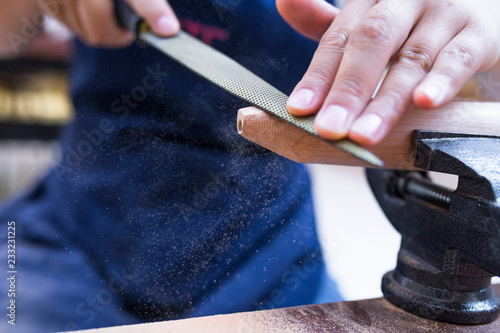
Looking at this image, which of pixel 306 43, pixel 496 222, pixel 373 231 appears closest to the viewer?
pixel 496 222

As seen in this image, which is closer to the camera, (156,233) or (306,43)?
(156,233)

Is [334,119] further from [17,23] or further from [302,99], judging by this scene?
[17,23]

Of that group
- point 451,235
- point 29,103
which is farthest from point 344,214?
point 29,103

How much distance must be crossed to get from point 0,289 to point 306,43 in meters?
0.53

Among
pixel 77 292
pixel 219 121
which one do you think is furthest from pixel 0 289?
pixel 219 121

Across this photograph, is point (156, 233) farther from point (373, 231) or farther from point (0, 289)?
A: point (373, 231)

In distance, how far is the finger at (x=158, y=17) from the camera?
0.48 meters

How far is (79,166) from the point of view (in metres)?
0.62

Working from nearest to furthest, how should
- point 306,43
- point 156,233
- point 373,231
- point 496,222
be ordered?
point 496,222, point 156,233, point 306,43, point 373,231

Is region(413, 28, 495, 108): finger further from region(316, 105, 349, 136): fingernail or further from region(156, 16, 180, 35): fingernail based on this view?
region(156, 16, 180, 35): fingernail

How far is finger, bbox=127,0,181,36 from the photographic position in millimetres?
477

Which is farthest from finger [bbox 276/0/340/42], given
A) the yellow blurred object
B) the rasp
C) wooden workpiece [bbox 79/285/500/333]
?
the yellow blurred object

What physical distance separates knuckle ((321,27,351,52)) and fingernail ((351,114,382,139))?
114mm

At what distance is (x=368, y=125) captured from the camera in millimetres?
354
